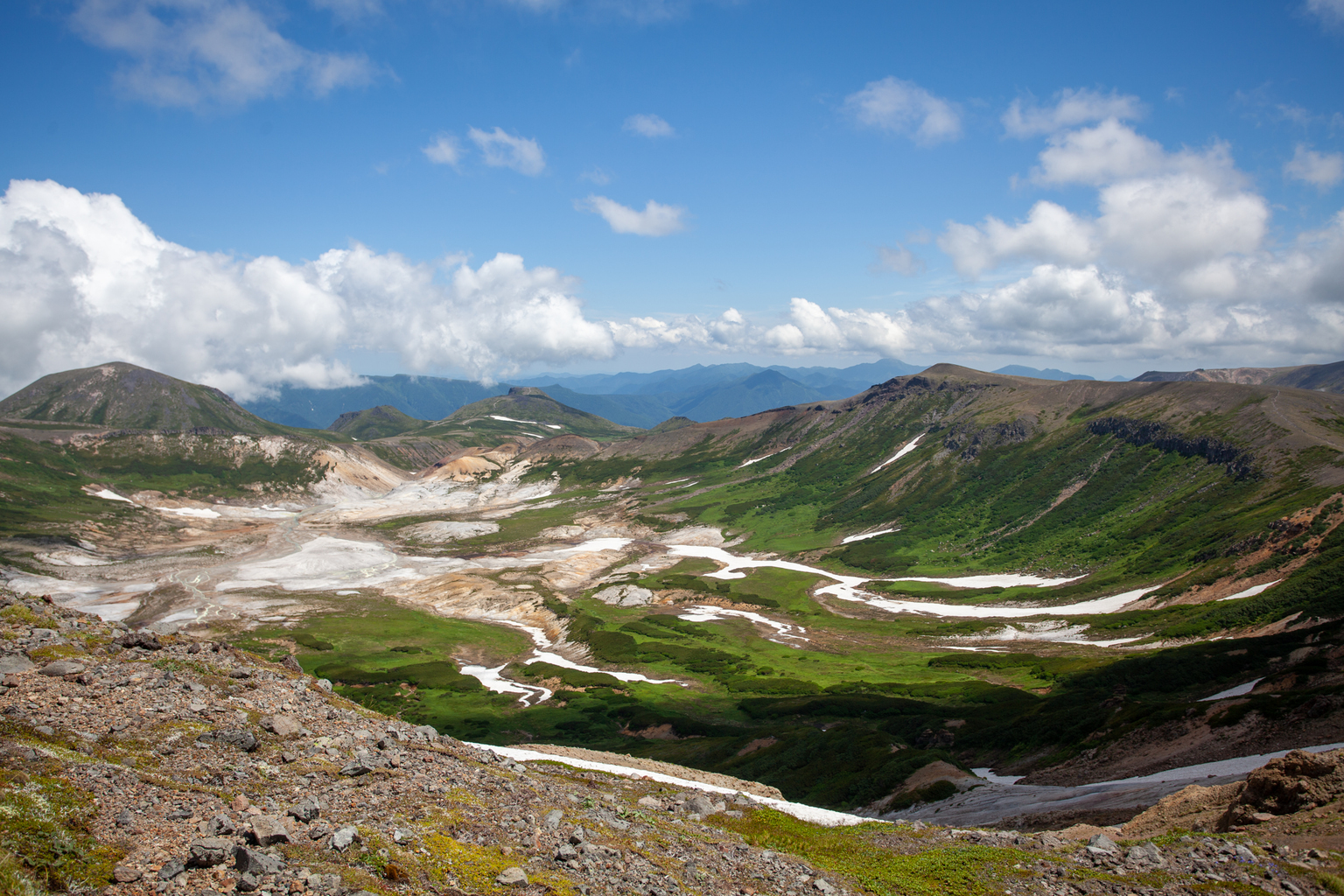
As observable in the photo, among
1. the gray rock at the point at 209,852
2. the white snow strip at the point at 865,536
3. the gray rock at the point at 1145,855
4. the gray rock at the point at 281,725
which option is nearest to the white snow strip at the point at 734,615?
the white snow strip at the point at 865,536

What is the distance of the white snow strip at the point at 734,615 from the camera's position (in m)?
126

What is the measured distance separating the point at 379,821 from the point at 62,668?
14.7 meters

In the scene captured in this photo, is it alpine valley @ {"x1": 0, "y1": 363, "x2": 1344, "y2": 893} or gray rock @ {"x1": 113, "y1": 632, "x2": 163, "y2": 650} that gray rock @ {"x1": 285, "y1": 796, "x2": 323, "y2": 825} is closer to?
alpine valley @ {"x1": 0, "y1": 363, "x2": 1344, "y2": 893}

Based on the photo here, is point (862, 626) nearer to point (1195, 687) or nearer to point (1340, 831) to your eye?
point (1195, 687)

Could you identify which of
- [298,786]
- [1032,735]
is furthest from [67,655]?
[1032,735]

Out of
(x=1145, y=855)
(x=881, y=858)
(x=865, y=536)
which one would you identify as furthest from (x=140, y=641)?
(x=865, y=536)

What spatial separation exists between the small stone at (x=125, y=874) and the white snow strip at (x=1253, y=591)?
390ft

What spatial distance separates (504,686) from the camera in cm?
9619

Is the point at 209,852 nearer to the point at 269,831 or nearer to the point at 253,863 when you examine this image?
the point at 253,863

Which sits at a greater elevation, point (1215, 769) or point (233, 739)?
point (233, 739)

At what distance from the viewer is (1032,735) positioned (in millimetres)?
55750

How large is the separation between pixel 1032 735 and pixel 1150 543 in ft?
338

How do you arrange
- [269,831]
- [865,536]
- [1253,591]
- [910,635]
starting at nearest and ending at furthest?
[269,831] < [1253,591] < [910,635] < [865,536]

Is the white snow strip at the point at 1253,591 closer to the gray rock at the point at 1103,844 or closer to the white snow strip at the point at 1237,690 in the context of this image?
the white snow strip at the point at 1237,690
